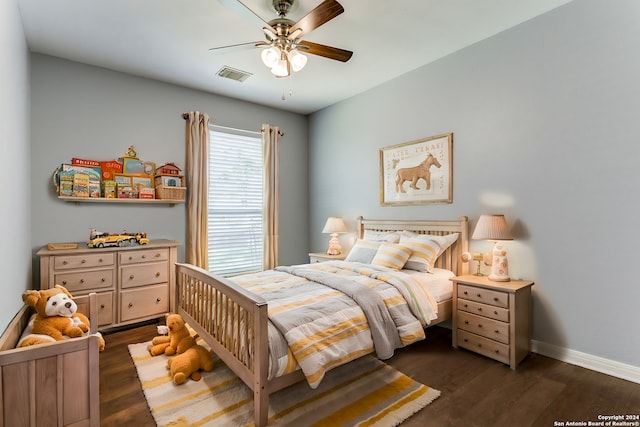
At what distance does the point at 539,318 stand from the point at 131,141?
15.0ft

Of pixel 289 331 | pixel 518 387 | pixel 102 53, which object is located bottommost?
pixel 518 387

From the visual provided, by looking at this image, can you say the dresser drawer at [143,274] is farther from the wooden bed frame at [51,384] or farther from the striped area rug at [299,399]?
the wooden bed frame at [51,384]

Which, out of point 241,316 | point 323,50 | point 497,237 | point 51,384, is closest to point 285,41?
point 323,50

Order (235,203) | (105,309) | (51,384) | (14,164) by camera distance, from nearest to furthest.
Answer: (51,384) → (14,164) → (105,309) → (235,203)

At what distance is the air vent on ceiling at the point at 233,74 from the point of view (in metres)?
3.54

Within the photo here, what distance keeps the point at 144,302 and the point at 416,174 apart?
3.30 metres

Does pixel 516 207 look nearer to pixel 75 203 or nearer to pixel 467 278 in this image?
pixel 467 278

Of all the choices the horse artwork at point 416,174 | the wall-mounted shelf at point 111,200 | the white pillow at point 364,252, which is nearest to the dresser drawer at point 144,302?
the wall-mounted shelf at point 111,200

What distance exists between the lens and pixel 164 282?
3449mm

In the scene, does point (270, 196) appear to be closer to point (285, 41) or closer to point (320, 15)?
point (285, 41)

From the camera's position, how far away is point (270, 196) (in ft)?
15.5

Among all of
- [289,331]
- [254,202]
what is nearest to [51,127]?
[254,202]

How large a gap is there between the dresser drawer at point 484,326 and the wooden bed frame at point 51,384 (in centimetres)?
267

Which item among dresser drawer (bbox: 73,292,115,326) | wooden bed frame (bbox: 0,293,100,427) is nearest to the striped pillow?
Answer: wooden bed frame (bbox: 0,293,100,427)
